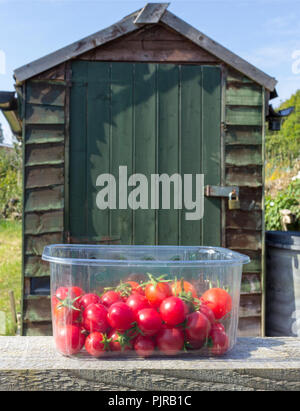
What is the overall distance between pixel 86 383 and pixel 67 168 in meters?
2.63

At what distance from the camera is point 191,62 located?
3.43 m

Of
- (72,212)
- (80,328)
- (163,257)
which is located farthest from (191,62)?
(80,328)

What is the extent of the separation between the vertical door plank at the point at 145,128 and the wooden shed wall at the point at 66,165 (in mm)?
146

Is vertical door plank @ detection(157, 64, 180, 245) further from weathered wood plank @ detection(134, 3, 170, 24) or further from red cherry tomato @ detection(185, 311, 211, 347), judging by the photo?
red cherry tomato @ detection(185, 311, 211, 347)

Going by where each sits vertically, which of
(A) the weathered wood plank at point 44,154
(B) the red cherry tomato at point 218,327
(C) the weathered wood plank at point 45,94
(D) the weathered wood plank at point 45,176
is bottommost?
(B) the red cherry tomato at point 218,327

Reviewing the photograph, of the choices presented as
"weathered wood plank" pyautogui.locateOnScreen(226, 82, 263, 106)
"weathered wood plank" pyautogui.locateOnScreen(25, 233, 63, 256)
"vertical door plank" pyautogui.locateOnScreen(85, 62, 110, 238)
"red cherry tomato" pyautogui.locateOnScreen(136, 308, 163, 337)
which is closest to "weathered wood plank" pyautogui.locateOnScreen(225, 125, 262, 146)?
"weathered wood plank" pyautogui.locateOnScreen(226, 82, 263, 106)

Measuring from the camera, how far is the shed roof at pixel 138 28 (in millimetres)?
3266

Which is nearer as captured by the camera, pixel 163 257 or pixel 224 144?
pixel 163 257

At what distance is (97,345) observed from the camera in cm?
88

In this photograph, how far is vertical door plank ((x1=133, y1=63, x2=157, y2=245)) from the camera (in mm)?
3365

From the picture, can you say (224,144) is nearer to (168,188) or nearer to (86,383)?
(168,188)

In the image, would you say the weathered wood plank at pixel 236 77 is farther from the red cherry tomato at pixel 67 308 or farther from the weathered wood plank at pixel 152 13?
the red cherry tomato at pixel 67 308

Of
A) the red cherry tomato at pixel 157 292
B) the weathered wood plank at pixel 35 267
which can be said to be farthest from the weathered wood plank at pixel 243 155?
the red cherry tomato at pixel 157 292

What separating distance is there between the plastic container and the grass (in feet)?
10.6
